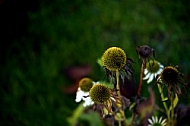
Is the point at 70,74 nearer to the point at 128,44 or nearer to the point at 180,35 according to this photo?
the point at 128,44

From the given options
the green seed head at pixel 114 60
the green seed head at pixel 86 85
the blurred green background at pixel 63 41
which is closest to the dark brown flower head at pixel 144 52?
the green seed head at pixel 114 60

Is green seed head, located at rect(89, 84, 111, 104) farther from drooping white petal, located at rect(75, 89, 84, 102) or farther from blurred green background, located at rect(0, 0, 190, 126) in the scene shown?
blurred green background, located at rect(0, 0, 190, 126)

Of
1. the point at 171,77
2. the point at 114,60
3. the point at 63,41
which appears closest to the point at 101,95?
the point at 114,60

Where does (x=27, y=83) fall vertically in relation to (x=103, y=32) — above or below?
below

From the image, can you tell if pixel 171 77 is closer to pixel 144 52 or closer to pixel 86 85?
pixel 144 52

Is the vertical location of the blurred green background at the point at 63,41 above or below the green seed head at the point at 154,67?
above

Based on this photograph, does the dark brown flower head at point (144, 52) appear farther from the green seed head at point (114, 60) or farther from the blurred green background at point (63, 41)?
the blurred green background at point (63, 41)

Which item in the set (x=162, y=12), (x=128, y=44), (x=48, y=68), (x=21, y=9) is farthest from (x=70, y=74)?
(x=162, y=12)

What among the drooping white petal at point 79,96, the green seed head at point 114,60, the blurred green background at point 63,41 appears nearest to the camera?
the green seed head at point 114,60
